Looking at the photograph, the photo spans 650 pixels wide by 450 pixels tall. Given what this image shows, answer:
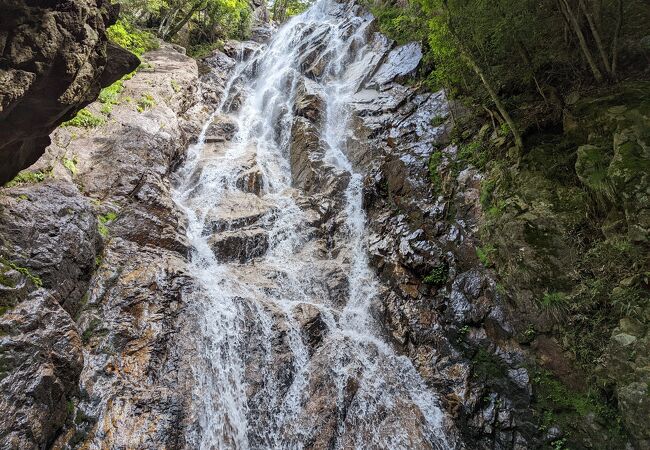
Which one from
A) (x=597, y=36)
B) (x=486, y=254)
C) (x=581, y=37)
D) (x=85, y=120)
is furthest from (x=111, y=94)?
(x=597, y=36)

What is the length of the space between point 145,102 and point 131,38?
7.84m

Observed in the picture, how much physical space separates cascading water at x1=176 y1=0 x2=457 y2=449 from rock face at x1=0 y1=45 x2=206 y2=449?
86 cm

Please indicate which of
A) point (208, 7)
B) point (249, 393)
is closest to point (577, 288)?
point (249, 393)

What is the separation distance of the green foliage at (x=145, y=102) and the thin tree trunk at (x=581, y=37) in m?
15.0

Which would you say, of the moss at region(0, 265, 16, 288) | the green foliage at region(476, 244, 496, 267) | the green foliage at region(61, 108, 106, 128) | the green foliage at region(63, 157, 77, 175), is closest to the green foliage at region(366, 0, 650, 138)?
the green foliage at region(476, 244, 496, 267)

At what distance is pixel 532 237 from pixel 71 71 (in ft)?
29.7

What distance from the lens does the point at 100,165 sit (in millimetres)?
11680

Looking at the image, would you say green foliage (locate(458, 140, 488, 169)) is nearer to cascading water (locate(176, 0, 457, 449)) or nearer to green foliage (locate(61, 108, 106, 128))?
cascading water (locate(176, 0, 457, 449))

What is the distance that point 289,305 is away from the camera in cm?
1028

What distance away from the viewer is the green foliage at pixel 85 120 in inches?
507

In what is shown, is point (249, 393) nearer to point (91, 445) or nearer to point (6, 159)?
point (91, 445)

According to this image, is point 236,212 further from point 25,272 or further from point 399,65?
point 399,65

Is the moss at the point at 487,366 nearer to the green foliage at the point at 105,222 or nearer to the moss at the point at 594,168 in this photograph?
the moss at the point at 594,168

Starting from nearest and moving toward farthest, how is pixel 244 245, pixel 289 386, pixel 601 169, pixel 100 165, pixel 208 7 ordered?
pixel 601 169 < pixel 289 386 < pixel 100 165 < pixel 244 245 < pixel 208 7
